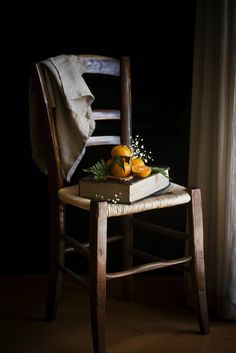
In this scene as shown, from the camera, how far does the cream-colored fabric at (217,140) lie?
2035 mm

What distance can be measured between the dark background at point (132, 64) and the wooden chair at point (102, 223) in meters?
0.28

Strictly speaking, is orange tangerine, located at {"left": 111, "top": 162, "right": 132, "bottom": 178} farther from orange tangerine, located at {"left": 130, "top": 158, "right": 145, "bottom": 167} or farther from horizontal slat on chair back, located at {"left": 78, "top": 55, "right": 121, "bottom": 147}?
horizontal slat on chair back, located at {"left": 78, "top": 55, "right": 121, "bottom": 147}

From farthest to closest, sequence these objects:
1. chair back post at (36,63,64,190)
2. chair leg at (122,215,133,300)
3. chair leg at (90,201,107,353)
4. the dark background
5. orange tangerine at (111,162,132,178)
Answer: the dark background
chair leg at (122,215,133,300)
chair back post at (36,63,64,190)
orange tangerine at (111,162,132,178)
chair leg at (90,201,107,353)

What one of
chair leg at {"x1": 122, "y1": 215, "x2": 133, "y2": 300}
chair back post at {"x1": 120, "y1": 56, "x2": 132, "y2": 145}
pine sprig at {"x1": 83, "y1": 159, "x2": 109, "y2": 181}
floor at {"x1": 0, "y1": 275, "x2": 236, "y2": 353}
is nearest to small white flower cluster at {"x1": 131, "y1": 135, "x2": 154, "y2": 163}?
chair back post at {"x1": 120, "y1": 56, "x2": 132, "y2": 145}

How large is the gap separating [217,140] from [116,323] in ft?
2.49

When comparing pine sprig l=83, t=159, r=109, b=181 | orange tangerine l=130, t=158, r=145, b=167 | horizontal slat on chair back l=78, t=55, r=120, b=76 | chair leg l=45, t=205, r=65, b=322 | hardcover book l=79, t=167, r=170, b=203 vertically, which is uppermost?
horizontal slat on chair back l=78, t=55, r=120, b=76

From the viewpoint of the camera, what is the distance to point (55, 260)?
2068mm

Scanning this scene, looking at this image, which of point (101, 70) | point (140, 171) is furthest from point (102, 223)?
point (101, 70)

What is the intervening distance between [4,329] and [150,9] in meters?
1.38

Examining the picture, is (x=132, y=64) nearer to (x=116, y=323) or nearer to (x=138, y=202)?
(x=138, y=202)

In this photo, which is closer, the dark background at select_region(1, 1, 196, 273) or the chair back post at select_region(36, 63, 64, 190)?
the chair back post at select_region(36, 63, 64, 190)

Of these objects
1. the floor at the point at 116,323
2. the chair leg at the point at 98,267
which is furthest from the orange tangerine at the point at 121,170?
the floor at the point at 116,323

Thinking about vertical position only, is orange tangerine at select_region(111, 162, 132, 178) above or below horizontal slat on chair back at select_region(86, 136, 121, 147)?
below

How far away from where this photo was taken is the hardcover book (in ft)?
5.90
